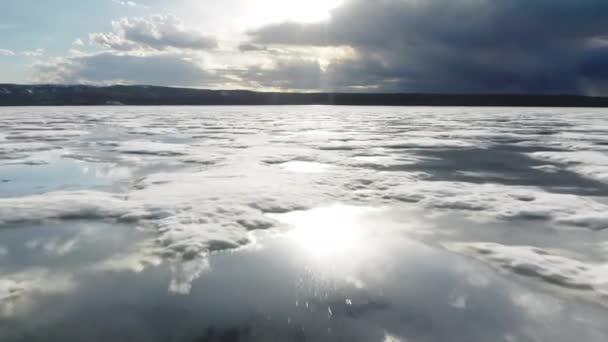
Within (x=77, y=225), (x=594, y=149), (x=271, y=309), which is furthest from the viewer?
(x=594, y=149)

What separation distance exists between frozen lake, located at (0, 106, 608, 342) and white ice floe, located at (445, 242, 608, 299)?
20 millimetres

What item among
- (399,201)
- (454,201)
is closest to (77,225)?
(399,201)

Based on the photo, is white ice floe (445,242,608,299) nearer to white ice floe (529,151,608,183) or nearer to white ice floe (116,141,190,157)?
white ice floe (529,151,608,183)

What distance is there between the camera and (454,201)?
5.62 m

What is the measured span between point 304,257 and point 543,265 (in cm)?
223

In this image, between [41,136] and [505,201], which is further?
[41,136]

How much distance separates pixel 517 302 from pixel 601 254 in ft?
5.21

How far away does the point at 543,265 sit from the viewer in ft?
11.3

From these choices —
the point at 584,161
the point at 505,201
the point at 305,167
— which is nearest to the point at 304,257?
the point at 505,201

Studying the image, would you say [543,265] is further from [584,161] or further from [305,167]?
[584,161]

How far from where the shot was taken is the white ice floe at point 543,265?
3117 mm

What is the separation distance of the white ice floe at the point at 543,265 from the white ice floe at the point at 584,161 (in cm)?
468

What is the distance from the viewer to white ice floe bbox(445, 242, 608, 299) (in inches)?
123

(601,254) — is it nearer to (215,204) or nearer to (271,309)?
(271,309)
